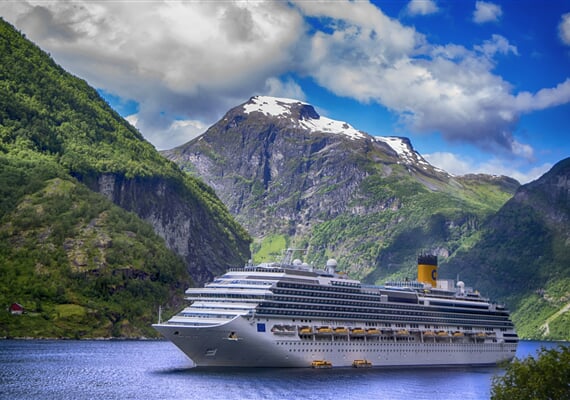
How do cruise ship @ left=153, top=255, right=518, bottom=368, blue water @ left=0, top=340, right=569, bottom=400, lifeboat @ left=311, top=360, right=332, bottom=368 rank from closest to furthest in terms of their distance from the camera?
blue water @ left=0, top=340, right=569, bottom=400 → cruise ship @ left=153, top=255, right=518, bottom=368 → lifeboat @ left=311, top=360, right=332, bottom=368

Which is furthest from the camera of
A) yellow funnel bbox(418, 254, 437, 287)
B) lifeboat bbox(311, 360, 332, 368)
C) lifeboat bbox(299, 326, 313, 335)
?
yellow funnel bbox(418, 254, 437, 287)

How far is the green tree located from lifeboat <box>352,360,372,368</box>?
69.5m

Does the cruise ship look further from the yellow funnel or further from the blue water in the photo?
the yellow funnel

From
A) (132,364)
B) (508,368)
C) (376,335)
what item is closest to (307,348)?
(376,335)

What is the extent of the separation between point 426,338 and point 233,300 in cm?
4967

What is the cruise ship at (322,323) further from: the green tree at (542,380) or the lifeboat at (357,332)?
the green tree at (542,380)

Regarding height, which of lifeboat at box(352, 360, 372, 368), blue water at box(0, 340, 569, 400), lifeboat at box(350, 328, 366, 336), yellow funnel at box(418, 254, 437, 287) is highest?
yellow funnel at box(418, 254, 437, 287)

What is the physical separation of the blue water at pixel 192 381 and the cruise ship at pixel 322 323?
3364mm

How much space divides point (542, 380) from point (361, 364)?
74800 mm

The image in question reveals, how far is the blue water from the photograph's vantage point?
101875mm

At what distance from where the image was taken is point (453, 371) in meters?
155

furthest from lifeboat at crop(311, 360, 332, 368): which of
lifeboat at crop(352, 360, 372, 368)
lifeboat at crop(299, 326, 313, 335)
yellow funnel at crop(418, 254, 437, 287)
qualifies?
yellow funnel at crop(418, 254, 437, 287)

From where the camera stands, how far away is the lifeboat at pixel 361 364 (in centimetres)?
14112

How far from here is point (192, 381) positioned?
112438mm
